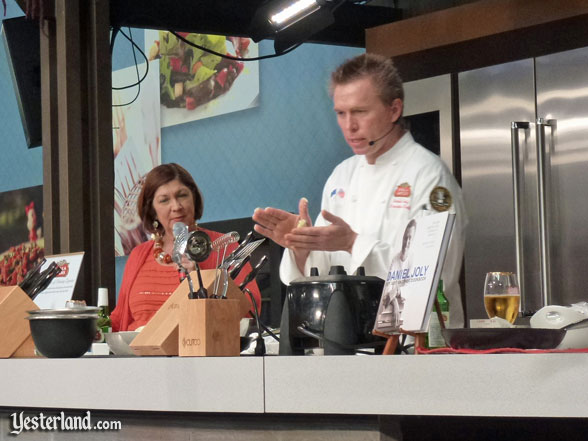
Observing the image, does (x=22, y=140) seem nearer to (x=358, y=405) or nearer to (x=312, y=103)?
(x=312, y=103)

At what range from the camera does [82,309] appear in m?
1.67

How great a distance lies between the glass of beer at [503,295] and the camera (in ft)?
6.10

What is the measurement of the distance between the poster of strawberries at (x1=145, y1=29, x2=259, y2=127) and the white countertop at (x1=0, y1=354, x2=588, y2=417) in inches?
135

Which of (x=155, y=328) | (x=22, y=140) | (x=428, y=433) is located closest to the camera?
(x=428, y=433)

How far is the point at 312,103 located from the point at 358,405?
3.49 meters

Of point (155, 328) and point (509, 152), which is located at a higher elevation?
point (509, 152)

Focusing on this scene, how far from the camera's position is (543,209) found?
352 centimetres

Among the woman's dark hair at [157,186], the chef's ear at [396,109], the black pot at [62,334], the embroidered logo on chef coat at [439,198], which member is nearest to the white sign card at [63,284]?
the black pot at [62,334]

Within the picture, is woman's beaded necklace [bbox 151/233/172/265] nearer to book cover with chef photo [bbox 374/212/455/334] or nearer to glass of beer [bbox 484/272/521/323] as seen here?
glass of beer [bbox 484/272/521/323]

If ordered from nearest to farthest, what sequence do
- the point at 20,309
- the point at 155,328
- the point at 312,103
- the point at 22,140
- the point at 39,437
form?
the point at 39,437, the point at 155,328, the point at 20,309, the point at 312,103, the point at 22,140

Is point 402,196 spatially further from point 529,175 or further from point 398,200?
point 529,175

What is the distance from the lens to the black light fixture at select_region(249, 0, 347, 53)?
12.2 feet

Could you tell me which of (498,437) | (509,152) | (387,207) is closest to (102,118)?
(387,207)

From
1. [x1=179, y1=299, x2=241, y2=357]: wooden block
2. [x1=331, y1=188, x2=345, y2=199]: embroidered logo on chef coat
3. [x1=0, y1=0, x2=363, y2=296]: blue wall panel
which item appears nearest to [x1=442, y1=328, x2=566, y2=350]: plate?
[x1=179, y1=299, x2=241, y2=357]: wooden block
